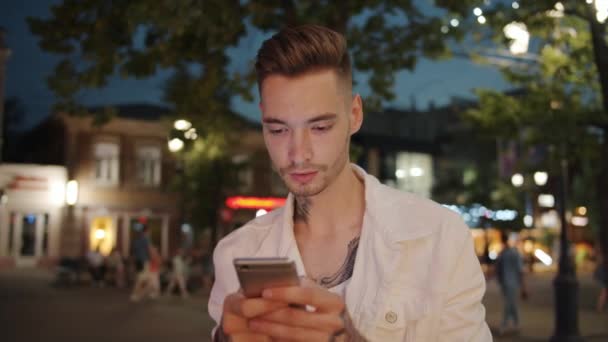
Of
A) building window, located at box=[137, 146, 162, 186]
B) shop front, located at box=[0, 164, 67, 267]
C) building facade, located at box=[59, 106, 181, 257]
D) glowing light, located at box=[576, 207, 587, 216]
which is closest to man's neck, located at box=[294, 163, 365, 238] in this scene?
building facade, located at box=[59, 106, 181, 257]

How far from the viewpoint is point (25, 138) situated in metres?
38.9

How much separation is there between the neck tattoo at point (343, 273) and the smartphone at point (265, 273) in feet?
2.21

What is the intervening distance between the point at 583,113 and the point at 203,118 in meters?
7.02

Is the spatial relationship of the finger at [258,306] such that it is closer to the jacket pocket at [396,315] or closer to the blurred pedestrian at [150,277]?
the jacket pocket at [396,315]

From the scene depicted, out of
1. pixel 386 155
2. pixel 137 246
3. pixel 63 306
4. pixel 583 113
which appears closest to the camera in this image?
pixel 583 113

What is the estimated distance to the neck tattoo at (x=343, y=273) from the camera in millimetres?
1977

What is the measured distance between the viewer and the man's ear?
206 centimetres

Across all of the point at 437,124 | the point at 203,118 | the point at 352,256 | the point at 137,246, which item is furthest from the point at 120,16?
the point at 437,124

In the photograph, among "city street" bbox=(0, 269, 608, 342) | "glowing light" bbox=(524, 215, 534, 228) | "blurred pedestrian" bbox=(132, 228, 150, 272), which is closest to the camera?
"city street" bbox=(0, 269, 608, 342)

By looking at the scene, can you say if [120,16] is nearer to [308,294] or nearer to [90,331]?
[90,331]

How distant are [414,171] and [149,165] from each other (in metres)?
21.1

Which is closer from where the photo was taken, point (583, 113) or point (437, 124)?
point (583, 113)

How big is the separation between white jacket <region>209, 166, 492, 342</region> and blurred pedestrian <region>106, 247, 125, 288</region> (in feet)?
67.7

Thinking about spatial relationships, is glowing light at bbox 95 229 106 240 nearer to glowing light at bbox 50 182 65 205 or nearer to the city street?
glowing light at bbox 50 182 65 205
